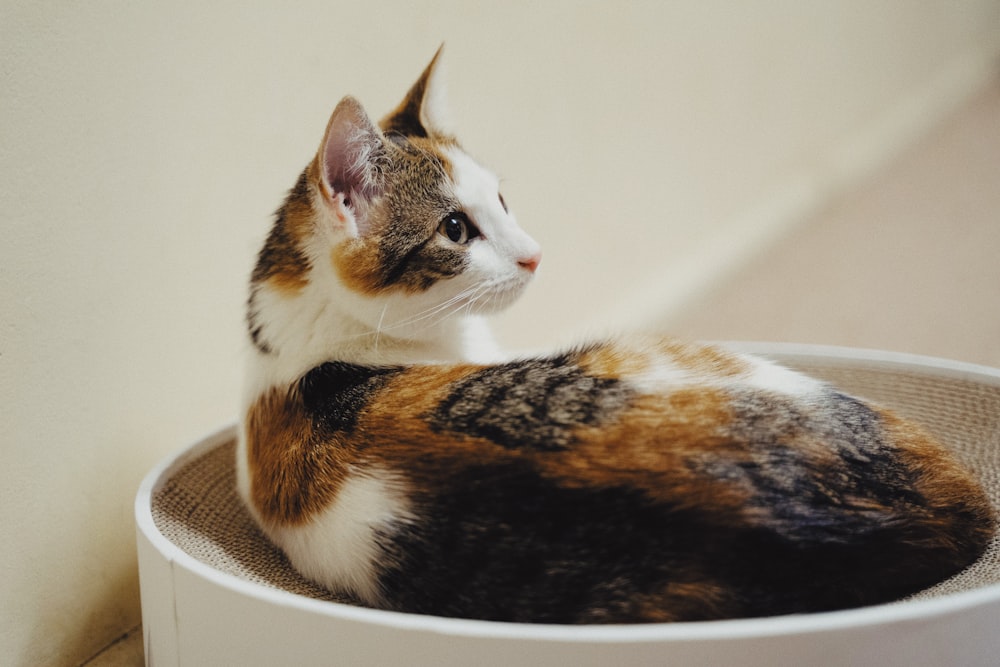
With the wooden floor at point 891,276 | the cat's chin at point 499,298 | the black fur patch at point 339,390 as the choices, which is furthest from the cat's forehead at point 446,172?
the wooden floor at point 891,276

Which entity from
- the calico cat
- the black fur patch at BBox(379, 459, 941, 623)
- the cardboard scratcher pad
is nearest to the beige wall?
the cardboard scratcher pad

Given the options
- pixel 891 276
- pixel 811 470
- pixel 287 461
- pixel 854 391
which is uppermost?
pixel 811 470

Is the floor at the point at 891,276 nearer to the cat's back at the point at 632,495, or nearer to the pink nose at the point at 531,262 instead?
the pink nose at the point at 531,262

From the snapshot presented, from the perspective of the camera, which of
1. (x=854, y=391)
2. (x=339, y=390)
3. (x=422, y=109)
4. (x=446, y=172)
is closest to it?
(x=339, y=390)

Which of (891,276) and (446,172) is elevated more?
(446,172)

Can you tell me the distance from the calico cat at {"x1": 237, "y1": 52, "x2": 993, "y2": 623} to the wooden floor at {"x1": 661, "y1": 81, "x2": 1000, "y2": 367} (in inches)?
44.5

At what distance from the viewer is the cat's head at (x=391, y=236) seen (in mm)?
1009

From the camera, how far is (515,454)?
2.51 ft

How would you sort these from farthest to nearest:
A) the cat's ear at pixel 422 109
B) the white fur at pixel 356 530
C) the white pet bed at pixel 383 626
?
1. the cat's ear at pixel 422 109
2. the white fur at pixel 356 530
3. the white pet bed at pixel 383 626

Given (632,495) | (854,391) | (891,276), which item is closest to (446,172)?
(632,495)

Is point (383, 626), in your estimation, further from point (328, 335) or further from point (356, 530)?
point (328, 335)

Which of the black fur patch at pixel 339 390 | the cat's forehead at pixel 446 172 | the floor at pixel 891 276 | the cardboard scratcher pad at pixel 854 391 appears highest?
the cat's forehead at pixel 446 172

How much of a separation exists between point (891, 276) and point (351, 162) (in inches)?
90.5

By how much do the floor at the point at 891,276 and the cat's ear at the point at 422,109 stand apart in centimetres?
114
